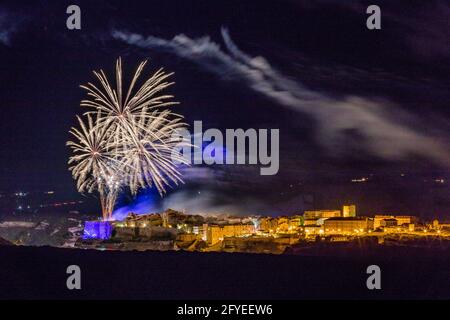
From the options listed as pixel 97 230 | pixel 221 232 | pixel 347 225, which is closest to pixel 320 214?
pixel 347 225

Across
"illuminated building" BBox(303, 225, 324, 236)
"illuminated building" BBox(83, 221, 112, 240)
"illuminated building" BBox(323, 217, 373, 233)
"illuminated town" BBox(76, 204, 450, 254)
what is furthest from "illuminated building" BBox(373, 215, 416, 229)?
"illuminated building" BBox(83, 221, 112, 240)

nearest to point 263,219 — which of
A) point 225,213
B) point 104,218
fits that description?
point 225,213

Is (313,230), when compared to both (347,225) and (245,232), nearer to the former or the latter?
(347,225)

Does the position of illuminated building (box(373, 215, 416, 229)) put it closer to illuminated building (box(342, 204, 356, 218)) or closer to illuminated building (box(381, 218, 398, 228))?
illuminated building (box(381, 218, 398, 228))

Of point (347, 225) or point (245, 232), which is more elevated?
point (347, 225)

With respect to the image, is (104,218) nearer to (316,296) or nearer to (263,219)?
(263,219)
